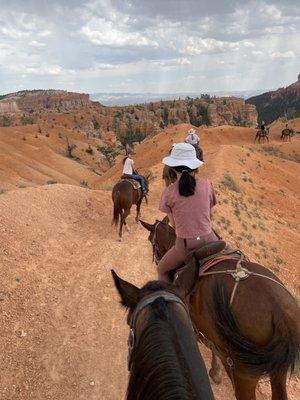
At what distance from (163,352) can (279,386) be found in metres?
2.85

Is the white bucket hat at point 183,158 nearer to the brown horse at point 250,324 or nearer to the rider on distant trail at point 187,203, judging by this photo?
the rider on distant trail at point 187,203

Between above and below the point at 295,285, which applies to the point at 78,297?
above

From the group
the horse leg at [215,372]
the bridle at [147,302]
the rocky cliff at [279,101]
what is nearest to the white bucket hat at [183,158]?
the bridle at [147,302]

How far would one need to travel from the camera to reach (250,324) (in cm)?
454

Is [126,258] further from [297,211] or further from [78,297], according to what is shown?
[297,211]

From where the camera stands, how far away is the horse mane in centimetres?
222

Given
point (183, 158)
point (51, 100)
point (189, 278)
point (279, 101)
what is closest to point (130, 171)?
point (183, 158)

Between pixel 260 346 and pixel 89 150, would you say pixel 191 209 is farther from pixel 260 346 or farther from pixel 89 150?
pixel 89 150

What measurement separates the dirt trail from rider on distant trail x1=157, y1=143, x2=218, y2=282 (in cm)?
266

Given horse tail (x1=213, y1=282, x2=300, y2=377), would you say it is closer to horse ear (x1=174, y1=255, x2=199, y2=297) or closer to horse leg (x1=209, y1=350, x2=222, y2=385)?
horse ear (x1=174, y1=255, x2=199, y2=297)

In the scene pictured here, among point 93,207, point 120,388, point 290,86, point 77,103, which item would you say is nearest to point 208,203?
point 120,388

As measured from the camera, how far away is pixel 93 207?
15148mm

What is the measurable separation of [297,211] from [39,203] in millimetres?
12759

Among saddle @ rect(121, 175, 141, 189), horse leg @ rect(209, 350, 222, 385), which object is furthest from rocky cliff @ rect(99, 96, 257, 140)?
horse leg @ rect(209, 350, 222, 385)
